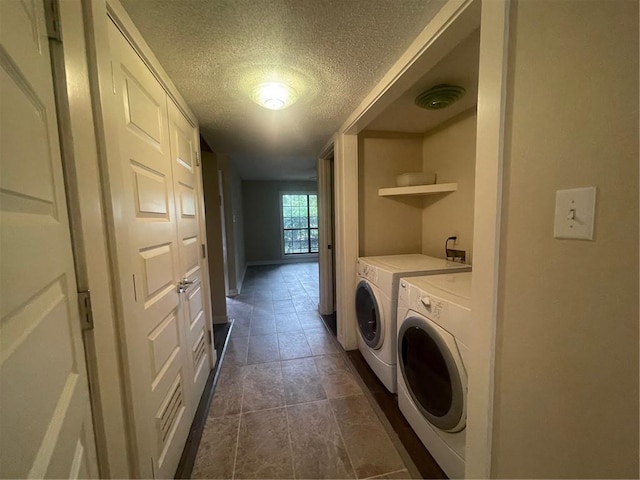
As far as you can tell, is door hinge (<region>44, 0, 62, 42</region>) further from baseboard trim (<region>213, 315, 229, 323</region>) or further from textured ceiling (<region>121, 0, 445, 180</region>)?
baseboard trim (<region>213, 315, 229, 323</region>)

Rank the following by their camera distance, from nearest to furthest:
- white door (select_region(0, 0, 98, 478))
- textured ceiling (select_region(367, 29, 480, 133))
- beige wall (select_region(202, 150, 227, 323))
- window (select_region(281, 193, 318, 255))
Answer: white door (select_region(0, 0, 98, 478)) → textured ceiling (select_region(367, 29, 480, 133)) → beige wall (select_region(202, 150, 227, 323)) → window (select_region(281, 193, 318, 255))

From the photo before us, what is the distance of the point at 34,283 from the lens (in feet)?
1.54

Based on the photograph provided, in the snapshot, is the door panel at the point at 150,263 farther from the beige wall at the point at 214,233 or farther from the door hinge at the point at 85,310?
the beige wall at the point at 214,233

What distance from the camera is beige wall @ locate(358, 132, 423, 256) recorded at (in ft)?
7.72

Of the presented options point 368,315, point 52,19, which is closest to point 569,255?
point 52,19

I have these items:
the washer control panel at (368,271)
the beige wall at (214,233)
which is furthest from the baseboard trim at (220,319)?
the washer control panel at (368,271)

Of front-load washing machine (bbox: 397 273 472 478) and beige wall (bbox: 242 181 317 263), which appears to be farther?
beige wall (bbox: 242 181 317 263)

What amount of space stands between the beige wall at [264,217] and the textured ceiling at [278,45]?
4642mm

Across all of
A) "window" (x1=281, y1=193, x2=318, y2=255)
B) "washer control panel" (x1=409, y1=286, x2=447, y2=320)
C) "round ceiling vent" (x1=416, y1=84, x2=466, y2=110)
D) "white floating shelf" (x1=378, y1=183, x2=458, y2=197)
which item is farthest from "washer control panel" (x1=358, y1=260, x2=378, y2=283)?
"window" (x1=281, y1=193, x2=318, y2=255)

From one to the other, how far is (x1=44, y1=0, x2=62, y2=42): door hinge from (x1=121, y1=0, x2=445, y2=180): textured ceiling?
0.39 metres

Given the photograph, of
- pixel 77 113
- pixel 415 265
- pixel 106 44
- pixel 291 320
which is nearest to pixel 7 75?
pixel 77 113

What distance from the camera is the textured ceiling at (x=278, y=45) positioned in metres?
0.91

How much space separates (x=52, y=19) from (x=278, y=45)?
0.77 meters

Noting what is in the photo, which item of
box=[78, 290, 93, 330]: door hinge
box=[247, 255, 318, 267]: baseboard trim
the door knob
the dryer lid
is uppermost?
box=[78, 290, 93, 330]: door hinge
